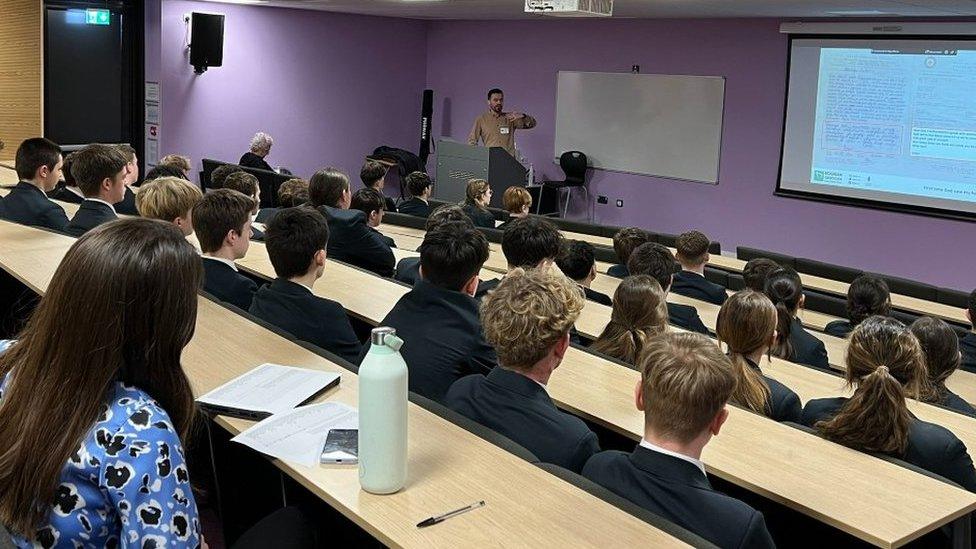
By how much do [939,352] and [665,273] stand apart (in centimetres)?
127

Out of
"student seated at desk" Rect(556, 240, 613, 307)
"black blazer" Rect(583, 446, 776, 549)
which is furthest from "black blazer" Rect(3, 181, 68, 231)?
"black blazer" Rect(583, 446, 776, 549)

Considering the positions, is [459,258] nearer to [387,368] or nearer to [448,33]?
[387,368]

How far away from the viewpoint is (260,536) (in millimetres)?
2061

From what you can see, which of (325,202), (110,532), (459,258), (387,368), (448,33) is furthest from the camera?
(448,33)

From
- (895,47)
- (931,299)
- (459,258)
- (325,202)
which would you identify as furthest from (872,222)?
(459,258)

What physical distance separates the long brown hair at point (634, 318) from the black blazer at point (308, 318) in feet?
2.92

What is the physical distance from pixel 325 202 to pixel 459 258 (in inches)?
114

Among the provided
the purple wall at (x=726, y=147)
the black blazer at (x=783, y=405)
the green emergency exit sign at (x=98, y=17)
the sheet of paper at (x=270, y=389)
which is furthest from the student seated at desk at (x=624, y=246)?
the green emergency exit sign at (x=98, y=17)

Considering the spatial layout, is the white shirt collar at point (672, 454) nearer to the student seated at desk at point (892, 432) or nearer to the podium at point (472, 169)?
the student seated at desk at point (892, 432)

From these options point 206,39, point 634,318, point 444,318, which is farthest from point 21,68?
point 634,318

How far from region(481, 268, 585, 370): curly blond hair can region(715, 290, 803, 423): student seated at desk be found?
0.79 meters

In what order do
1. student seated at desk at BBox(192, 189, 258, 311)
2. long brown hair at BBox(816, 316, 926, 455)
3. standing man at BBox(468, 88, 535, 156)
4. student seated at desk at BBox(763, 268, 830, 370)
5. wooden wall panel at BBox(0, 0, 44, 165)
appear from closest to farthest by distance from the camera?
long brown hair at BBox(816, 316, 926, 455) → student seated at desk at BBox(192, 189, 258, 311) → student seated at desk at BBox(763, 268, 830, 370) → wooden wall panel at BBox(0, 0, 44, 165) → standing man at BBox(468, 88, 535, 156)

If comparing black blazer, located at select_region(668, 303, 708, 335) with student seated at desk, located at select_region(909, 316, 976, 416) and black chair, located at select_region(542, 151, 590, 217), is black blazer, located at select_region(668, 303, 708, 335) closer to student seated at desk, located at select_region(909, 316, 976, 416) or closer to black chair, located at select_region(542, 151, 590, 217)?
student seated at desk, located at select_region(909, 316, 976, 416)

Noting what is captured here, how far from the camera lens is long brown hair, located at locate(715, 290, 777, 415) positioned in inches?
120
